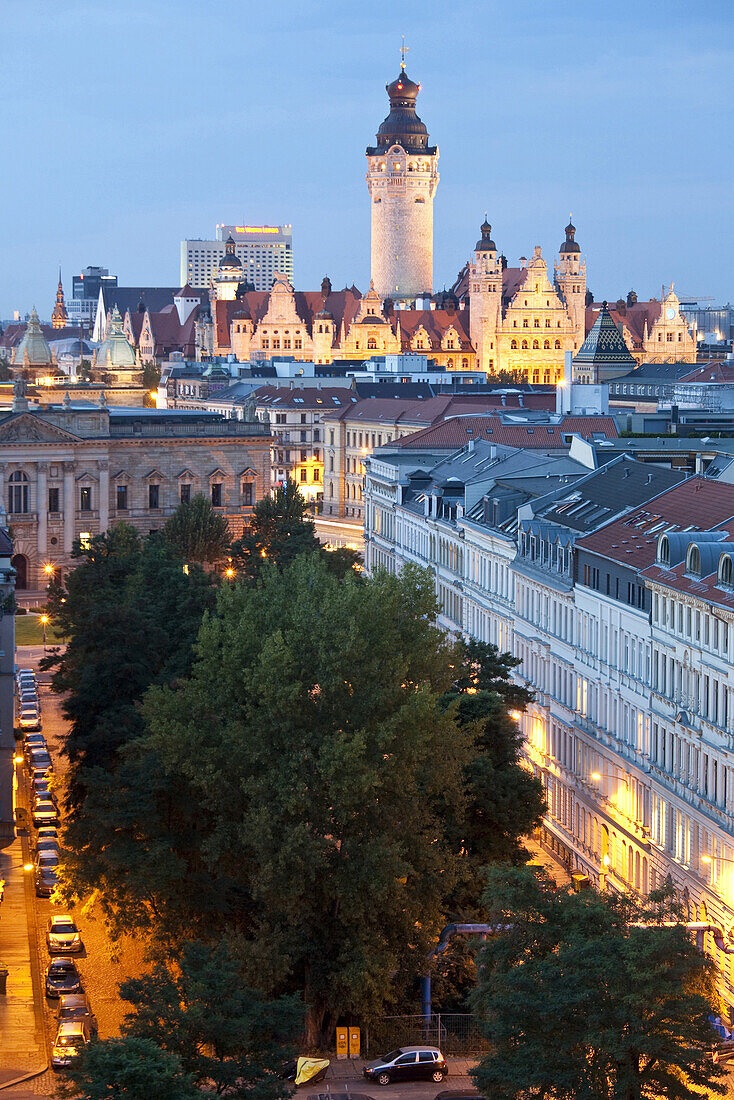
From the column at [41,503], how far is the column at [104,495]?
4.04 metres

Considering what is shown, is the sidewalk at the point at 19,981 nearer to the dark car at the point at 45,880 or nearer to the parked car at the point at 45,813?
the dark car at the point at 45,880

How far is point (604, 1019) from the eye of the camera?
39219mm

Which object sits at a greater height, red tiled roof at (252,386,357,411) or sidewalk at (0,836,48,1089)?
red tiled roof at (252,386,357,411)

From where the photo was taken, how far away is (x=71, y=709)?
235 ft

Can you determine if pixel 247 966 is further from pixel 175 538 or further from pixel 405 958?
pixel 175 538

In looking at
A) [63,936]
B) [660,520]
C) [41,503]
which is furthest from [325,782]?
[41,503]

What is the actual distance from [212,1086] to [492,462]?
212ft

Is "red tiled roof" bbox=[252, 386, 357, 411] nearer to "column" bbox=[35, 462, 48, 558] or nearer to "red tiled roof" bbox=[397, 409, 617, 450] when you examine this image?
"column" bbox=[35, 462, 48, 558]

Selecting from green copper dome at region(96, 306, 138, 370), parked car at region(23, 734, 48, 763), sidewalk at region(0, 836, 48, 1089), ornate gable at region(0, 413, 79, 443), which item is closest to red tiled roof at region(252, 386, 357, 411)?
green copper dome at region(96, 306, 138, 370)

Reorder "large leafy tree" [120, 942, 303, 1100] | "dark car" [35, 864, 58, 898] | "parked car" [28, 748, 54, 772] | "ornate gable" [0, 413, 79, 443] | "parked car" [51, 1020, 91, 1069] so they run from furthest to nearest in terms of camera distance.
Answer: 1. "ornate gable" [0, 413, 79, 443]
2. "parked car" [28, 748, 54, 772]
3. "dark car" [35, 864, 58, 898]
4. "parked car" [51, 1020, 91, 1069]
5. "large leafy tree" [120, 942, 303, 1100]

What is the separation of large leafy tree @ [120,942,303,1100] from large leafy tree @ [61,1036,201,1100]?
1461 millimetres

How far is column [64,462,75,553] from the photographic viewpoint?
5502 inches

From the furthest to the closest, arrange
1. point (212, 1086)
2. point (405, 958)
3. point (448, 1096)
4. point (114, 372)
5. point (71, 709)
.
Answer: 1. point (114, 372)
2. point (71, 709)
3. point (405, 958)
4. point (448, 1096)
5. point (212, 1086)

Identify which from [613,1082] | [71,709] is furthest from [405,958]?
[71,709]
